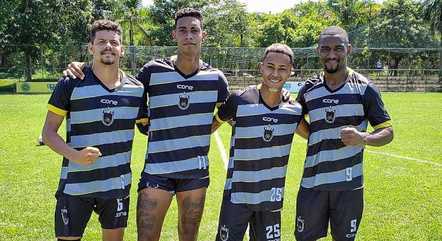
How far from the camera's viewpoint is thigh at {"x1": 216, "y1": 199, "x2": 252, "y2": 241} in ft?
13.9

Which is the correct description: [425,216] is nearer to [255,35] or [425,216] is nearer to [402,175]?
[402,175]

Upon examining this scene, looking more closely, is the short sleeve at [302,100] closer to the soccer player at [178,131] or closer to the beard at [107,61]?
the soccer player at [178,131]

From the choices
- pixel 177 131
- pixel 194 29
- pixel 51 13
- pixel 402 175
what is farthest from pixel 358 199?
pixel 51 13

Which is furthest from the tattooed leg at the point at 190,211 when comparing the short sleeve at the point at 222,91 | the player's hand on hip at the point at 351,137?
the player's hand on hip at the point at 351,137

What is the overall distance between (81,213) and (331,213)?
213 centimetres

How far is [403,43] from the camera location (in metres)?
52.6

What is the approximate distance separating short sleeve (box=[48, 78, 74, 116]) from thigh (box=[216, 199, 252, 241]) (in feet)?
5.14

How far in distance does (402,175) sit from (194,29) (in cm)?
707

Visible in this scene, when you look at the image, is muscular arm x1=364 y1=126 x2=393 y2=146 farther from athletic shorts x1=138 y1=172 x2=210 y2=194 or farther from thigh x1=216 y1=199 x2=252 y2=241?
athletic shorts x1=138 y1=172 x2=210 y2=194

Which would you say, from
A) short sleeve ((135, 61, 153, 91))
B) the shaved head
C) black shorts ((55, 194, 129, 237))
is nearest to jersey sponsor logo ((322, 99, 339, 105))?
the shaved head

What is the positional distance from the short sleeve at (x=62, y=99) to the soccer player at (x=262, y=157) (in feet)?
4.57

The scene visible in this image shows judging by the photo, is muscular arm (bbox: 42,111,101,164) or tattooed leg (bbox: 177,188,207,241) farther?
tattooed leg (bbox: 177,188,207,241)

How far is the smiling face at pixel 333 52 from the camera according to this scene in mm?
4289

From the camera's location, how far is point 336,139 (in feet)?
14.2
